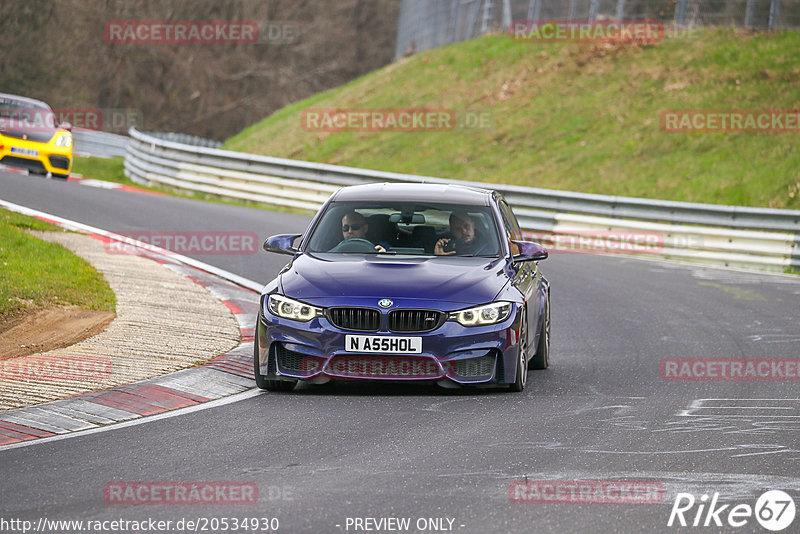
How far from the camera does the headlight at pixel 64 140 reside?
26703 mm

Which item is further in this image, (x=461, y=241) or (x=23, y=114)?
(x=23, y=114)

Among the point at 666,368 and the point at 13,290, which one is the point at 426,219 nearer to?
the point at 666,368

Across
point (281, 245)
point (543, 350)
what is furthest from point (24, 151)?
point (543, 350)

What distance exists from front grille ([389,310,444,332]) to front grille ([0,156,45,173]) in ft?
63.8

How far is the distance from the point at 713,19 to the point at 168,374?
27.8 m

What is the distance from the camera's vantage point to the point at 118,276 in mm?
14219

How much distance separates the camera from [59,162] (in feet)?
88.8

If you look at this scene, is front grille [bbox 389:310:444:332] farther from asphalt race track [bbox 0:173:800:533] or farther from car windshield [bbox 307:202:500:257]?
car windshield [bbox 307:202:500:257]

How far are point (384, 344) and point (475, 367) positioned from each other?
27.8 inches

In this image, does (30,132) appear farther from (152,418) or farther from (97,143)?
(152,418)

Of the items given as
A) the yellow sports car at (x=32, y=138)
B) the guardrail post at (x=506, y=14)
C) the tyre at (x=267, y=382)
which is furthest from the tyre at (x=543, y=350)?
the guardrail post at (x=506, y=14)

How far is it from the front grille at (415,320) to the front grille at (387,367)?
22cm

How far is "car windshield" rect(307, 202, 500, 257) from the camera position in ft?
33.1

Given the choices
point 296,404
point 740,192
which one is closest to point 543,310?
point 296,404
